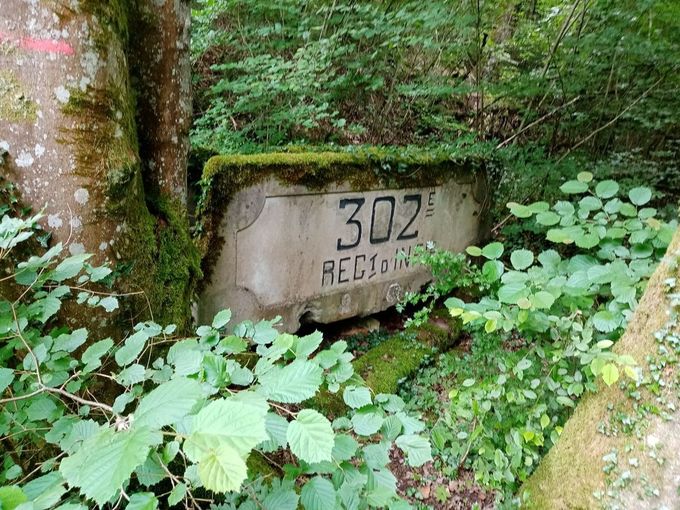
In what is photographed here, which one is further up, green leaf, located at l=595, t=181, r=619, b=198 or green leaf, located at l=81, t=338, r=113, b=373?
green leaf, located at l=595, t=181, r=619, b=198

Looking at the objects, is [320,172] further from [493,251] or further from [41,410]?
[41,410]

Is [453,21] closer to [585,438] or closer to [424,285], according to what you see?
[424,285]

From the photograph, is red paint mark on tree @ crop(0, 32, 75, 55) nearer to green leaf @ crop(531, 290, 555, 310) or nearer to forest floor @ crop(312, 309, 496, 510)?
green leaf @ crop(531, 290, 555, 310)

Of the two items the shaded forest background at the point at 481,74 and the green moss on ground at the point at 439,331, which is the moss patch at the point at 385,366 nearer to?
the green moss on ground at the point at 439,331

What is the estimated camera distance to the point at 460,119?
6.06 meters

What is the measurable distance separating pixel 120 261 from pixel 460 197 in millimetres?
3056

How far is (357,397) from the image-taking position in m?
1.02

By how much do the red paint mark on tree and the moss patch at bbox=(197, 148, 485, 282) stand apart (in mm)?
1041

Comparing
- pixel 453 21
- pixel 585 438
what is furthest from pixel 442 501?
pixel 453 21

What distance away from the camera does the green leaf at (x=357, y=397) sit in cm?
101

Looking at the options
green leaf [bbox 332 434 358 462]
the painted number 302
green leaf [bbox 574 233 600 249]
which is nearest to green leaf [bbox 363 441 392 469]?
green leaf [bbox 332 434 358 462]

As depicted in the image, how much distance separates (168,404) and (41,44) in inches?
50.8

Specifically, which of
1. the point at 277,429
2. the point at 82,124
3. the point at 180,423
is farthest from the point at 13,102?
the point at 277,429

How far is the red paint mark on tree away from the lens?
1.23 metres
